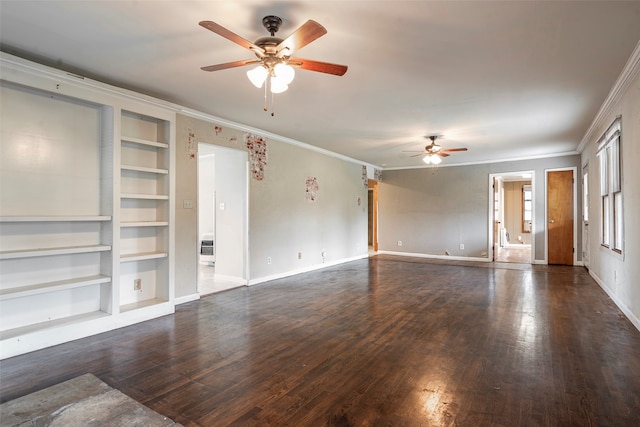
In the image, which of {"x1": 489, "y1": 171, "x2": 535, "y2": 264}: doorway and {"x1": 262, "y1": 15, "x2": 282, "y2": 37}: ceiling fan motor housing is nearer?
{"x1": 262, "y1": 15, "x2": 282, "y2": 37}: ceiling fan motor housing

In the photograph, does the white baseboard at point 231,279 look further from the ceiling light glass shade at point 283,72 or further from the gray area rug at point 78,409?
the ceiling light glass shade at point 283,72

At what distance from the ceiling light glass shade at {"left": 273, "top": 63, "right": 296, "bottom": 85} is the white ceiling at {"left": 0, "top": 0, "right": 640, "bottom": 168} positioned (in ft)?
1.05

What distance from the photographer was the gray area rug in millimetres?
1729

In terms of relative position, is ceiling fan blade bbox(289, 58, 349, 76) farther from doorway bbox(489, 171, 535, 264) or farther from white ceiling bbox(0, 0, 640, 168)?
doorway bbox(489, 171, 535, 264)

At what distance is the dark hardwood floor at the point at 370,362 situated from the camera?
6.55ft

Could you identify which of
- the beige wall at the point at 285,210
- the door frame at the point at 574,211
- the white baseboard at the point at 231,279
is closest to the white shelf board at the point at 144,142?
the beige wall at the point at 285,210

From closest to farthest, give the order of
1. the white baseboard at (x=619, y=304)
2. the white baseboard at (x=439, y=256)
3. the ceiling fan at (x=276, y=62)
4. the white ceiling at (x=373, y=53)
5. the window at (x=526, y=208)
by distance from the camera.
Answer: the white ceiling at (x=373, y=53), the ceiling fan at (x=276, y=62), the white baseboard at (x=619, y=304), the white baseboard at (x=439, y=256), the window at (x=526, y=208)

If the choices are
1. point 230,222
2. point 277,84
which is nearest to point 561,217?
point 230,222

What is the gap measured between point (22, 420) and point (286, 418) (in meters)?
1.45

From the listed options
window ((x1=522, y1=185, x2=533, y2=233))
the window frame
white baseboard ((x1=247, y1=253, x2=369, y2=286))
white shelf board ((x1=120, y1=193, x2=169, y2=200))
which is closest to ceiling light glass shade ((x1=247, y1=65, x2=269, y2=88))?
white shelf board ((x1=120, y1=193, x2=169, y2=200))

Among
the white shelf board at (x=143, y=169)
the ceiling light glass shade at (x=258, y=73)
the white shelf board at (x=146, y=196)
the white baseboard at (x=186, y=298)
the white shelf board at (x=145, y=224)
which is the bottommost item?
the white baseboard at (x=186, y=298)

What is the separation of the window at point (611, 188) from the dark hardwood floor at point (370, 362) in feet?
2.86

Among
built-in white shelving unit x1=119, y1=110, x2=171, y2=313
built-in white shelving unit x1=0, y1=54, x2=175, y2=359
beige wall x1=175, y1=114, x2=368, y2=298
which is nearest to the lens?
built-in white shelving unit x1=0, y1=54, x2=175, y2=359

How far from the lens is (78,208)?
3.34 metres
